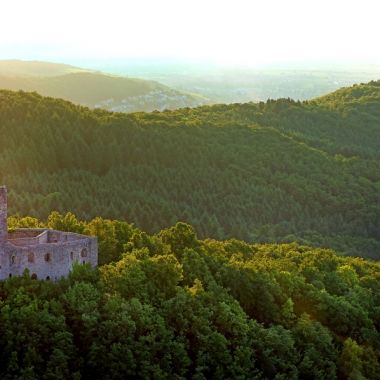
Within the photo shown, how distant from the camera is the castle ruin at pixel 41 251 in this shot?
76875 millimetres

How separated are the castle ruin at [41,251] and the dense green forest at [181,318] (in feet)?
3.51

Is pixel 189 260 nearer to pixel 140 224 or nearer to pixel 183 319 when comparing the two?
pixel 183 319

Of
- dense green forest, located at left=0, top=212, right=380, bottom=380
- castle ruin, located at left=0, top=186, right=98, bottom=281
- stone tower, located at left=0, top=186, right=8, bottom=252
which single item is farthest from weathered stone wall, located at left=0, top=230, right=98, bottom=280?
dense green forest, located at left=0, top=212, right=380, bottom=380

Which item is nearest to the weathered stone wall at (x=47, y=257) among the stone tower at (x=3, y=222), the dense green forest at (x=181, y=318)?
the stone tower at (x=3, y=222)

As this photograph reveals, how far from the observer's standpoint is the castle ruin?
76875mm

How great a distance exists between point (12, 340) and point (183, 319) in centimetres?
1813

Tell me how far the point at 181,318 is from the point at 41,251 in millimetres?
16732

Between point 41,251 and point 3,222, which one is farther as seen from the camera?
point 41,251

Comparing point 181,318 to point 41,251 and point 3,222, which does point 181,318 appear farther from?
point 3,222

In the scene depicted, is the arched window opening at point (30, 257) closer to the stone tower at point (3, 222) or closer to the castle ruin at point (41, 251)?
the castle ruin at point (41, 251)

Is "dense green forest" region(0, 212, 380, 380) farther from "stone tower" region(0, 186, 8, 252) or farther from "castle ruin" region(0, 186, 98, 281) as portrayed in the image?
"stone tower" region(0, 186, 8, 252)

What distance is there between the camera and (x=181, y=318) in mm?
85250

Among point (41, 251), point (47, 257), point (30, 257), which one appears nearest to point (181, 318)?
point (47, 257)

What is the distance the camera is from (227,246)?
121000 mm
